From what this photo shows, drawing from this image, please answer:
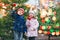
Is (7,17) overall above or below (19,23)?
above

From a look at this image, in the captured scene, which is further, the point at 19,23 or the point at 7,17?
Result: the point at 7,17

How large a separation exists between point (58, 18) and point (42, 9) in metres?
0.91

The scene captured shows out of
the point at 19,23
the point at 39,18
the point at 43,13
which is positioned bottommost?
the point at 19,23

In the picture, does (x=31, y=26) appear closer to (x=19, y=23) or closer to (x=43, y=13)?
(x=19, y=23)

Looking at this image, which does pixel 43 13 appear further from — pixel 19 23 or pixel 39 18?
pixel 19 23

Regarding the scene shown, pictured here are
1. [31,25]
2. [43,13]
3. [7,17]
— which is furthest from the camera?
[43,13]

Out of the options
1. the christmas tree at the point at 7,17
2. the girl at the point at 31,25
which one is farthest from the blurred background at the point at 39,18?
the girl at the point at 31,25

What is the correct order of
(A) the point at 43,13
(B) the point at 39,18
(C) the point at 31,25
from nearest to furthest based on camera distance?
1. (C) the point at 31,25
2. (B) the point at 39,18
3. (A) the point at 43,13

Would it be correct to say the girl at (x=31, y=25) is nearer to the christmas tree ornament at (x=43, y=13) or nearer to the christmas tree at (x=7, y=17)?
the christmas tree at (x=7, y=17)

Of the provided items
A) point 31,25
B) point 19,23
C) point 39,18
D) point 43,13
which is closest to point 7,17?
point 19,23

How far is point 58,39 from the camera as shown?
39.2 ft

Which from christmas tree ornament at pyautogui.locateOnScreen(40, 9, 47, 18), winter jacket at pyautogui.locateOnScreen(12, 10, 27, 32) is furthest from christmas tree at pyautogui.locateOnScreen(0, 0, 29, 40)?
christmas tree ornament at pyautogui.locateOnScreen(40, 9, 47, 18)

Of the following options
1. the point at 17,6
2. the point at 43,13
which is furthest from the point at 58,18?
the point at 17,6

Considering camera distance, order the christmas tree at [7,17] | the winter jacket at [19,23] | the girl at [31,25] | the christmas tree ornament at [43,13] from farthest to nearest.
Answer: the christmas tree ornament at [43,13], the christmas tree at [7,17], the girl at [31,25], the winter jacket at [19,23]
